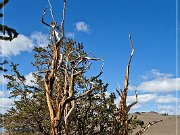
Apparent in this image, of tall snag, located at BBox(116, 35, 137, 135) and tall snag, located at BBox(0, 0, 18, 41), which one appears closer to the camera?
tall snag, located at BBox(116, 35, 137, 135)

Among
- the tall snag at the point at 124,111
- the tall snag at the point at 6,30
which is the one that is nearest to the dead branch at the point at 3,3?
the tall snag at the point at 6,30

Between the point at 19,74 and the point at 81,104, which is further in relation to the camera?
the point at 19,74

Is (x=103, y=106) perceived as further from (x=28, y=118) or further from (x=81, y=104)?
(x=28, y=118)

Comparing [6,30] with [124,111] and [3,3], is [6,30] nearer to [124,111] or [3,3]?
[3,3]

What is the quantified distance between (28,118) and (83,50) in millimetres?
3083

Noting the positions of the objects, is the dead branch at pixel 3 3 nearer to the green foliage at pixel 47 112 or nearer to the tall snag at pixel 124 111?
the green foliage at pixel 47 112

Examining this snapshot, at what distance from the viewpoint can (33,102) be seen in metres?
12.1

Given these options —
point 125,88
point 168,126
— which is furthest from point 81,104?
point 168,126

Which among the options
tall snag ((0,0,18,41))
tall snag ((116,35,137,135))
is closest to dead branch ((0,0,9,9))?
tall snag ((0,0,18,41))

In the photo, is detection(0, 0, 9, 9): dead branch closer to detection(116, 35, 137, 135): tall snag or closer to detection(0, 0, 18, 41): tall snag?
detection(0, 0, 18, 41): tall snag

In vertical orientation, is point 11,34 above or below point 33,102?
above

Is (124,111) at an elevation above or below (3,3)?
below

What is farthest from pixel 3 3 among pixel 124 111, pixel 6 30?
pixel 124 111

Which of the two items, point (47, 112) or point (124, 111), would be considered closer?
point (124, 111)
